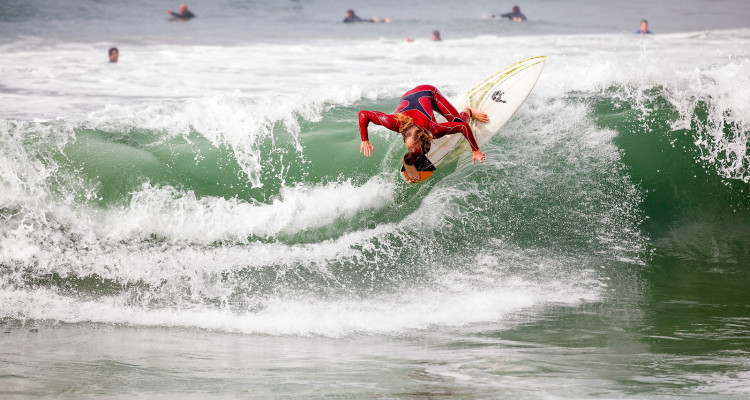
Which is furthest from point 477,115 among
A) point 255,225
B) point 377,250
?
point 255,225

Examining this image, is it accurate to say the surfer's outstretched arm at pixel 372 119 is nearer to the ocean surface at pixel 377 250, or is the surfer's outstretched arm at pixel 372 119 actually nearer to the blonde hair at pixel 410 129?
the blonde hair at pixel 410 129

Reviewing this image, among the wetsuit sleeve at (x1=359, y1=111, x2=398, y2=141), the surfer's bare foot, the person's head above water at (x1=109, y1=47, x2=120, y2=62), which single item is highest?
the person's head above water at (x1=109, y1=47, x2=120, y2=62)

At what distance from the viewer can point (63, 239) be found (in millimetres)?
6141

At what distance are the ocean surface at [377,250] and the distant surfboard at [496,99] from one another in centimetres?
23

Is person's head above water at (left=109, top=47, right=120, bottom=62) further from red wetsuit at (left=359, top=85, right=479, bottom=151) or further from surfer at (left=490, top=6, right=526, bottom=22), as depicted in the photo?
surfer at (left=490, top=6, right=526, bottom=22)

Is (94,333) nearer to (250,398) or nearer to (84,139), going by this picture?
(250,398)

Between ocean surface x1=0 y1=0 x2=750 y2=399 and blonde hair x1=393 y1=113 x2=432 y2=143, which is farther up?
blonde hair x1=393 y1=113 x2=432 y2=143

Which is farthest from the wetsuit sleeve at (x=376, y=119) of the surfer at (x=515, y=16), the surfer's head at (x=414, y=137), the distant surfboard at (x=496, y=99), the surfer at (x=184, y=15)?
the surfer at (x=184, y=15)

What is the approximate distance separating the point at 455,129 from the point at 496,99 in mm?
1319

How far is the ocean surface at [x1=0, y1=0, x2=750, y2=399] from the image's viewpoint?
411 centimetres

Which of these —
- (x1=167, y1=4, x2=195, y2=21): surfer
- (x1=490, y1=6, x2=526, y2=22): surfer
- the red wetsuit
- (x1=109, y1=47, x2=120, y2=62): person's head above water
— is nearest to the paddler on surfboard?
the red wetsuit

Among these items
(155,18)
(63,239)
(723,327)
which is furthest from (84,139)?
(155,18)

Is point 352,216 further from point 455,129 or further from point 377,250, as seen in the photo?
point 455,129

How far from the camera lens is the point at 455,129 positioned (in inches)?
234
